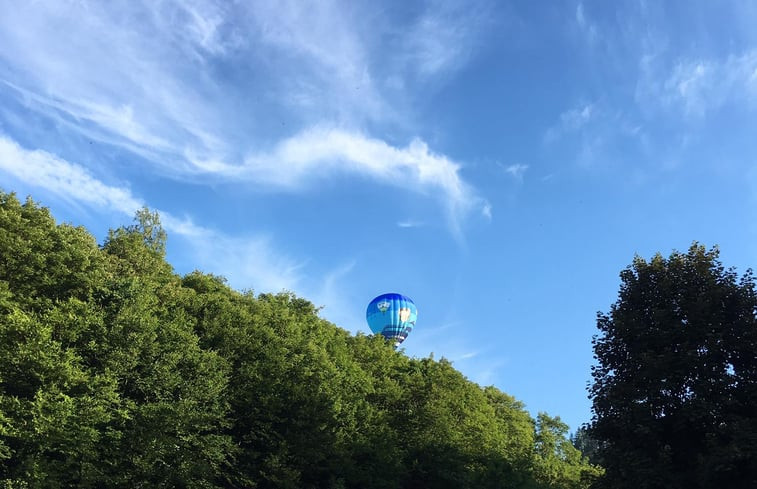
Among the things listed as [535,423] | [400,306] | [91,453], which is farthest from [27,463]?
[535,423]

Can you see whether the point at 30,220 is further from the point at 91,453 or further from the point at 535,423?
the point at 535,423

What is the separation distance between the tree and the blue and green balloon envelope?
42.2 m

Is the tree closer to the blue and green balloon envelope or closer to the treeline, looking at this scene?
the treeline

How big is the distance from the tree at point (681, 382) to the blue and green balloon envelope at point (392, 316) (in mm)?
42245

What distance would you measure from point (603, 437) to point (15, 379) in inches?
931

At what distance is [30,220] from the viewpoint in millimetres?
28781

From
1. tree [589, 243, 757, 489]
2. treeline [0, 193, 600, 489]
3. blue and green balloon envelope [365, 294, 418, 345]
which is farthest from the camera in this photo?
blue and green balloon envelope [365, 294, 418, 345]

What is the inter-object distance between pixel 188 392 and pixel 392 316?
37573mm

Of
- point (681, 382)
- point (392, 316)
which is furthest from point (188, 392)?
point (392, 316)

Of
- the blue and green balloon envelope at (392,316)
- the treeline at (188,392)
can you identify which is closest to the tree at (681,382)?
the treeline at (188,392)

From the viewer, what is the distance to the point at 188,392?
91.6 ft

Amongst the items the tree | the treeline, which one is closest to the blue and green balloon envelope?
the treeline

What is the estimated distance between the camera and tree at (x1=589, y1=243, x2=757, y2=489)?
58.6 feet

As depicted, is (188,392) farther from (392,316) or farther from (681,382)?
(392,316)
